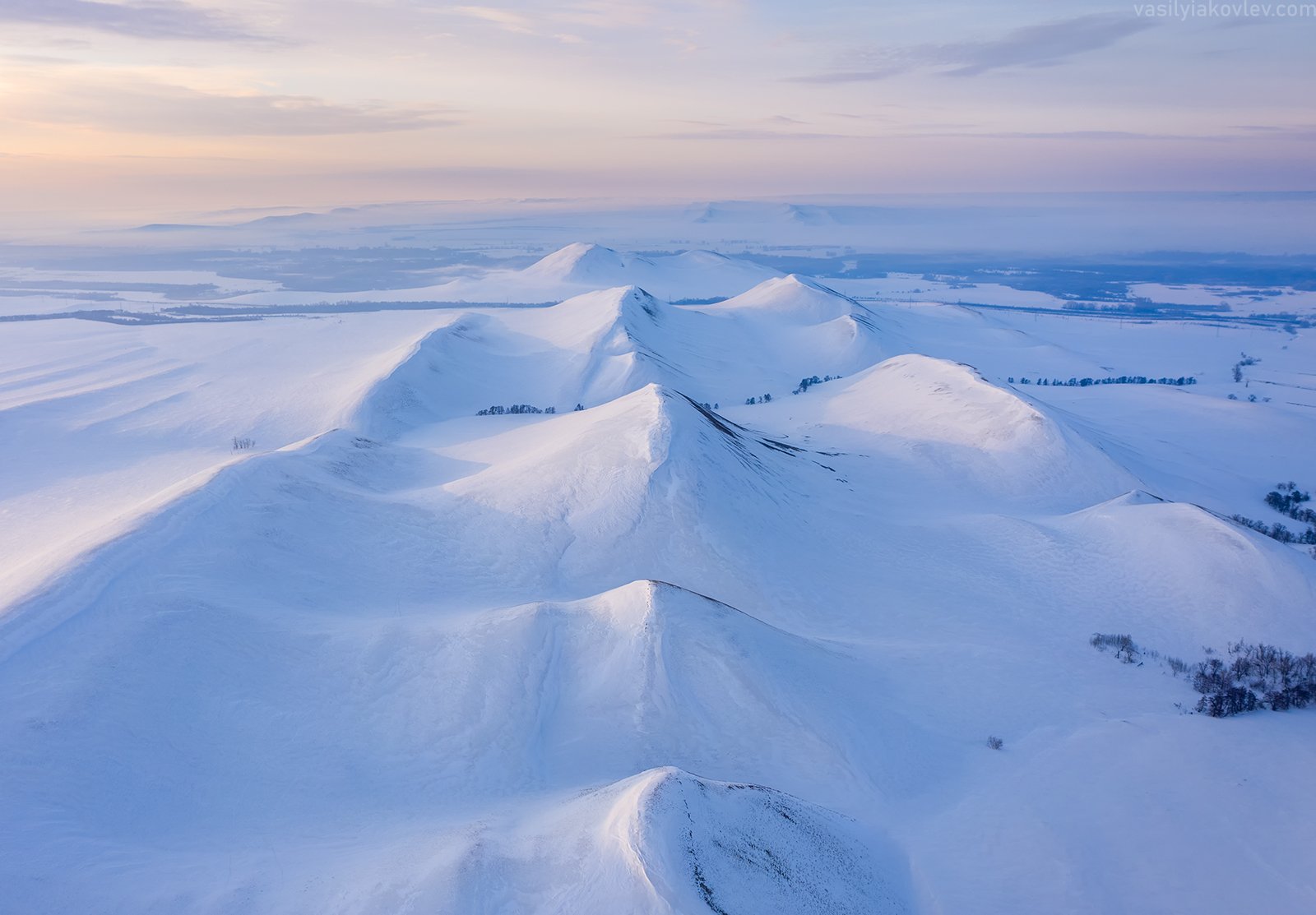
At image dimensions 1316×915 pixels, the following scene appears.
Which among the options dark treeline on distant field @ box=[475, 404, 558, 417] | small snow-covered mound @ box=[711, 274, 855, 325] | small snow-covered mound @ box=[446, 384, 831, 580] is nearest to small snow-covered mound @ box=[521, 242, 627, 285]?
small snow-covered mound @ box=[711, 274, 855, 325]

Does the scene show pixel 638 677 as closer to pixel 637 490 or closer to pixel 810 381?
pixel 637 490

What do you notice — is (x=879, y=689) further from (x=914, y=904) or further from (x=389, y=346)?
(x=389, y=346)

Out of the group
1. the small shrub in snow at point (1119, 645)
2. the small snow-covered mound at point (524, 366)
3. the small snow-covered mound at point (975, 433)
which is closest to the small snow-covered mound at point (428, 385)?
the small snow-covered mound at point (524, 366)

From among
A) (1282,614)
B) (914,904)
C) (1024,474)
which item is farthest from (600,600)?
(1024,474)

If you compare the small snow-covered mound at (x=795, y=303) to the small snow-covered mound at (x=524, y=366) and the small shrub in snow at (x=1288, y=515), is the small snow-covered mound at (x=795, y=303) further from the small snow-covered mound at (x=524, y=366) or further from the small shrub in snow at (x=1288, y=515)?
the small shrub in snow at (x=1288, y=515)

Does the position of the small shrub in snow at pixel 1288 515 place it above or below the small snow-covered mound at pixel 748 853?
below

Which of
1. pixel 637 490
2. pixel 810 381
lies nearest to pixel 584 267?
pixel 810 381
